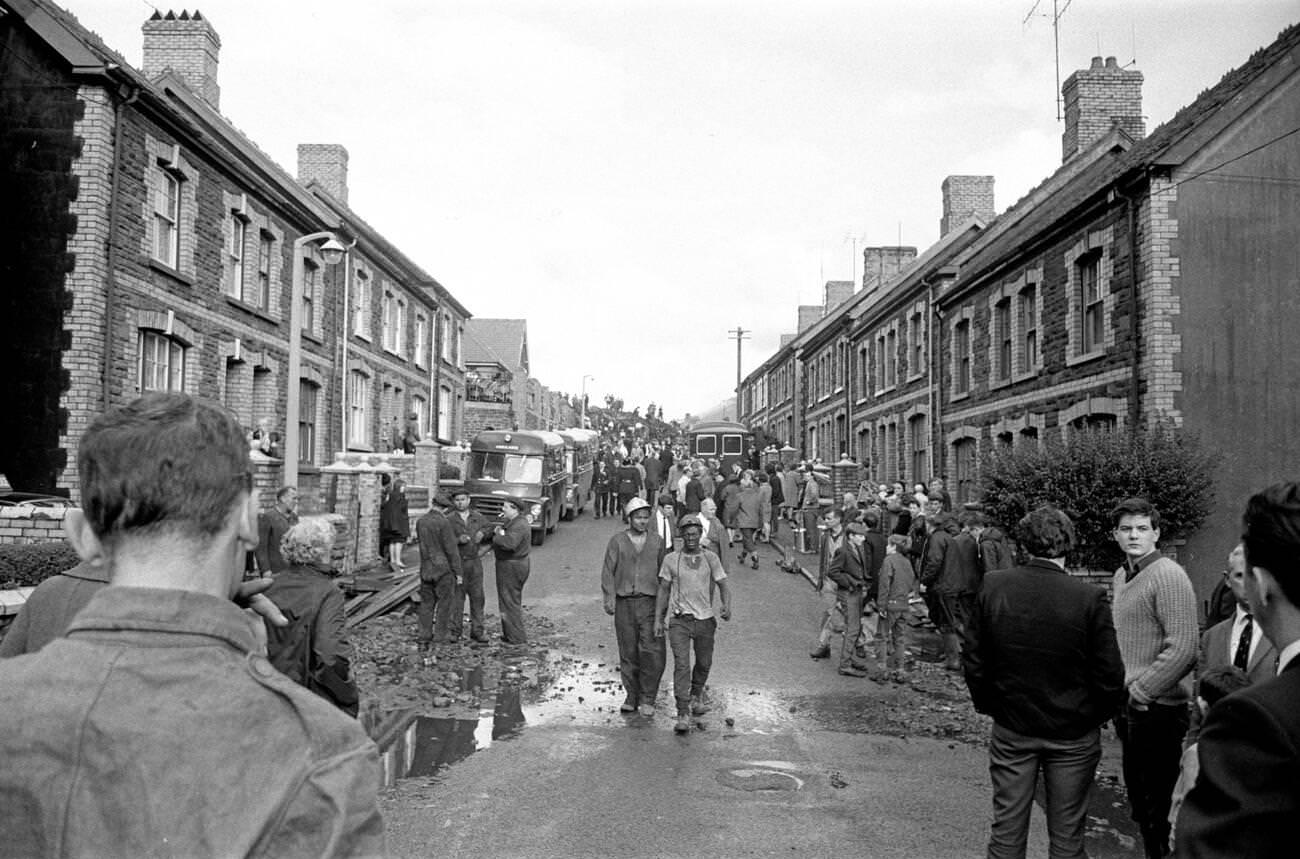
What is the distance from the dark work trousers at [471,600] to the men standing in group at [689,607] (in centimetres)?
405

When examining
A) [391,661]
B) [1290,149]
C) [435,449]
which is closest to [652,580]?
[391,661]

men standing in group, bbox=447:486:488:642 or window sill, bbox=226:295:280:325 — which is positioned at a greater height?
window sill, bbox=226:295:280:325

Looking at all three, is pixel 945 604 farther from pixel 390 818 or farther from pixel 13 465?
pixel 13 465

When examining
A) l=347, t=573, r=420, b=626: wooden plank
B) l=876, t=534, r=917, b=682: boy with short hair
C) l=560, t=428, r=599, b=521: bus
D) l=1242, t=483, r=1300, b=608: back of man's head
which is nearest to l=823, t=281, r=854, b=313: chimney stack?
l=560, t=428, r=599, b=521: bus

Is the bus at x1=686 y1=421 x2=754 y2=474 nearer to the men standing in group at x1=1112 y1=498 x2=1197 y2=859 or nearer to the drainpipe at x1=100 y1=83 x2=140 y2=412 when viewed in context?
the drainpipe at x1=100 y1=83 x2=140 y2=412

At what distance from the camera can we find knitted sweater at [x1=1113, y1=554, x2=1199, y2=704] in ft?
16.3

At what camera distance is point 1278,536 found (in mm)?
2043

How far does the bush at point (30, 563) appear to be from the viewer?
31.9ft

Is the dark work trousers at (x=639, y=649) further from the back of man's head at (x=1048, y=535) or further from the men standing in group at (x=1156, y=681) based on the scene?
the back of man's head at (x=1048, y=535)

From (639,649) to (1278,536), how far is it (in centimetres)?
777

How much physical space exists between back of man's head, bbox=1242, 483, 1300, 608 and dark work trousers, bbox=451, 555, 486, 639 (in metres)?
11.2

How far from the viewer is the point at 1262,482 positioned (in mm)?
15367

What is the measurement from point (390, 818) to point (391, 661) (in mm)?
A: 5305

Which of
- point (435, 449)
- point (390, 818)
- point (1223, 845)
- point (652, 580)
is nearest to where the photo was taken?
point (1223, 845)
